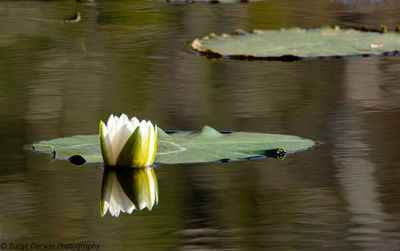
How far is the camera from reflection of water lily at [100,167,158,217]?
7.64 ft

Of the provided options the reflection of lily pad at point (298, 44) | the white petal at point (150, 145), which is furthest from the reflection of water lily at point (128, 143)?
the reflection of lily pad at point (298, 44)

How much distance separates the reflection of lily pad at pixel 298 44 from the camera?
471 centimetres

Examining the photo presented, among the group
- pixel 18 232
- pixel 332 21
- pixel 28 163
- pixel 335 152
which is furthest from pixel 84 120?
pixel 332 21

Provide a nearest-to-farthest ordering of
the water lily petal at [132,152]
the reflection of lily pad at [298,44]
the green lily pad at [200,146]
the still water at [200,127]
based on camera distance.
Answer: the still water at [200,127], the water lily petal at [132,152], the green lily pad at [200,146], the reflection of lily pad at [298,44]

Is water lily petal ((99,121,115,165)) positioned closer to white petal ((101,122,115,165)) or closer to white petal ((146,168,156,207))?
white petal ((101,122,115,165))

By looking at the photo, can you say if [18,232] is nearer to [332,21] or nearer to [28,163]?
[28,163]

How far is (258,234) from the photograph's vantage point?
208 centimetres

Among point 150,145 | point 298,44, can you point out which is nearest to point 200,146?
point 150,145

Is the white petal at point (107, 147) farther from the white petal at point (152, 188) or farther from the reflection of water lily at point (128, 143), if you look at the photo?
the white petal at point (152, 188)

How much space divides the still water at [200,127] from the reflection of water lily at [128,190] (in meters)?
0.03

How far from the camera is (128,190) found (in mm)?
2436

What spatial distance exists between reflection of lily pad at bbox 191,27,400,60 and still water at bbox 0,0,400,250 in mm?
108

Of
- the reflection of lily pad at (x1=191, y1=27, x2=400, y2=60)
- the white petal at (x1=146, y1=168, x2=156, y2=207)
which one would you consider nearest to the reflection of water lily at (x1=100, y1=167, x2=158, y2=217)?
the white petal at (x1=146, y1=168, x2=156, y2=207)

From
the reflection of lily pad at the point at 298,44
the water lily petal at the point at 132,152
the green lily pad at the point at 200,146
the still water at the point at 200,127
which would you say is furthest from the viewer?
the reflection of lily pad at the point at 298,44
